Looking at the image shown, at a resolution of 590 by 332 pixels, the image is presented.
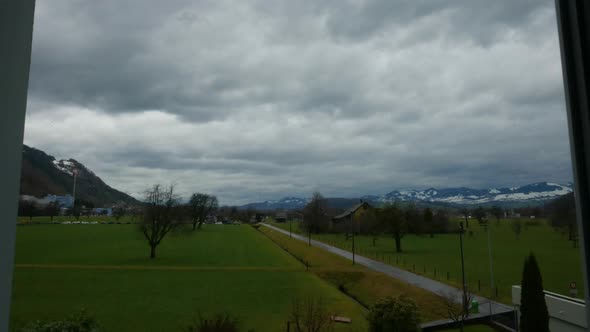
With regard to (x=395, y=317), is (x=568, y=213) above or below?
above

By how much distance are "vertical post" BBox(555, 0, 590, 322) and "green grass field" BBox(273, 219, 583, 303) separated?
783cm

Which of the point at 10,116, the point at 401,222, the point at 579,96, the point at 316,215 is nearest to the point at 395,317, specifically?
the point at 579,96

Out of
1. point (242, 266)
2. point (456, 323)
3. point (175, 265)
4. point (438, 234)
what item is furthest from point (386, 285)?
point (438, 234)

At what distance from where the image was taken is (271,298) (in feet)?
39.3

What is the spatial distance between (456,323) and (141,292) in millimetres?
9708

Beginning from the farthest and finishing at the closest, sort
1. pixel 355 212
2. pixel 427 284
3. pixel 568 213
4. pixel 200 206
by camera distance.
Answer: pixel 355 212 → pixel 200 206 → pixel 427 284 → pixel 568 213

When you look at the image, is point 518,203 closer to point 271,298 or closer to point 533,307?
point 533,307

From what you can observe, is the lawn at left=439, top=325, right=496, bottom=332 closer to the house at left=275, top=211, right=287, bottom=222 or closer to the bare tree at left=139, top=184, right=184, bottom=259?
the bare tree at left=139, top=184, right=184, bottom=259

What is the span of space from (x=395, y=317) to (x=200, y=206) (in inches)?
908

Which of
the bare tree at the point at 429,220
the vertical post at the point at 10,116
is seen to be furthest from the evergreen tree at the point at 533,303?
the bare tree at the point at 429,220

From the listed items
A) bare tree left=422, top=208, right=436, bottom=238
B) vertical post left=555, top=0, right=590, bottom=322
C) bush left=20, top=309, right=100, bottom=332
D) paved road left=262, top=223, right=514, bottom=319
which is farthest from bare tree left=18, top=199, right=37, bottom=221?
bare tree left=422, top=208, right=436, bottom=238

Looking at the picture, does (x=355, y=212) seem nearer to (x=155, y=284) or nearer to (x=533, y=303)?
(x=155, y=284)

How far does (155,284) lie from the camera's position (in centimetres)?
1415

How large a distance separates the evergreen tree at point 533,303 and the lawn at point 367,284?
10.4ft
